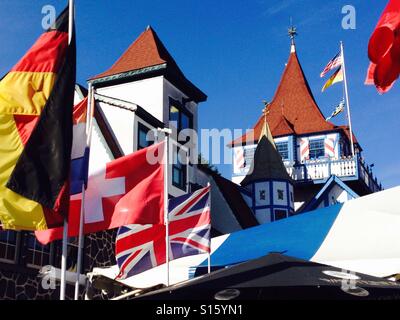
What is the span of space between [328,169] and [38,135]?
89.5 feet

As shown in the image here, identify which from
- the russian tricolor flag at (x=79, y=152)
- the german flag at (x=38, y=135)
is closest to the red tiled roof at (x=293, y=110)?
the russian tricolor flag at (x=79, y=152)

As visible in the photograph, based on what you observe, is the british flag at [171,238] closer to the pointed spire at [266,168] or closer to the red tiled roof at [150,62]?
the red tiled roof at [150,62]

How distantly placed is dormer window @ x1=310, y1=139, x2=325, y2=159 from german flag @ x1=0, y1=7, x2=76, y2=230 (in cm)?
2850

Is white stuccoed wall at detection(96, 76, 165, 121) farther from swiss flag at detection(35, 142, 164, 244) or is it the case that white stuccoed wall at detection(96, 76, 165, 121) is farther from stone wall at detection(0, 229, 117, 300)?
swiss flag at detection(35, 142, 164, 244)

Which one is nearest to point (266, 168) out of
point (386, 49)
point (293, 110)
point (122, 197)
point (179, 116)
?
point (293, 110)

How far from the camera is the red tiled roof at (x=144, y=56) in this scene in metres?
22.4

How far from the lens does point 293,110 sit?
39781 millimetres

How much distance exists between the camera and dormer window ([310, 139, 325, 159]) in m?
35.3

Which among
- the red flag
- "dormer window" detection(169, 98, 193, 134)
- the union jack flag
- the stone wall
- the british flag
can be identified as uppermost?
the union jack flag

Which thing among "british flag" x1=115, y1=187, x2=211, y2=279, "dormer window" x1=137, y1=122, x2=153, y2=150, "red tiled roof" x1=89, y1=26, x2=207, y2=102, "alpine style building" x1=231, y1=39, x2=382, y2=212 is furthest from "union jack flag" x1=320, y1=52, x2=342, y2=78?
"british flag" x1=115, y1=187, x2=211, y2=279

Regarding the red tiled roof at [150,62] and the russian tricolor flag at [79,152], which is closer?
the russian tricolor flag at [79,152]

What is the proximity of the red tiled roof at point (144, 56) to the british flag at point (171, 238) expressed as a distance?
38.0ft

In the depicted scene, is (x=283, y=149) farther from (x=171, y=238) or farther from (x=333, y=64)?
(x=171, y=238)

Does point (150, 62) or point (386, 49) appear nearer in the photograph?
point (386, 49)
